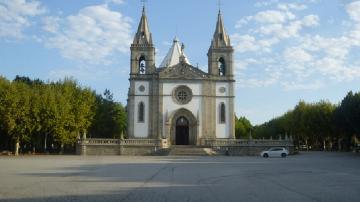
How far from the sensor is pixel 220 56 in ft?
213

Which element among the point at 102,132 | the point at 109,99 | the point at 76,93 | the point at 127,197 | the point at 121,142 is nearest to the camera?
the point at 127,197

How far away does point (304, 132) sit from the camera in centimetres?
8506

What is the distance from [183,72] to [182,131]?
7.95 m

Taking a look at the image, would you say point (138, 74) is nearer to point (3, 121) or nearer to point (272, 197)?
point (3, 121)

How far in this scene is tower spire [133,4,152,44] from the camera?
213ft

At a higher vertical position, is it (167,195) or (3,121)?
(3,121)

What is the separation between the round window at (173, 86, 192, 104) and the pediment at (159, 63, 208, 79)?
5.25ft

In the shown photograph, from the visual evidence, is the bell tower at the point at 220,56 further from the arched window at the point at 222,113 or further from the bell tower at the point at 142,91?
the bell tower at the point at 142,91

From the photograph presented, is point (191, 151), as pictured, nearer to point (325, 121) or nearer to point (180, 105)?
point (180, 105)

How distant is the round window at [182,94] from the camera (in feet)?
205

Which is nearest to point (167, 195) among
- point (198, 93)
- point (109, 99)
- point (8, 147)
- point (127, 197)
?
point (127, 197)

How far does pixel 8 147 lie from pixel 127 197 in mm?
57425

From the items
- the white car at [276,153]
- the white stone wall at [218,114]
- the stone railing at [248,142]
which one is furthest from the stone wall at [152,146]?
the white car at [276,153]

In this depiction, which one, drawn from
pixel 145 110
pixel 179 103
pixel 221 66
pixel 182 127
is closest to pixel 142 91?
pixel 145 110
